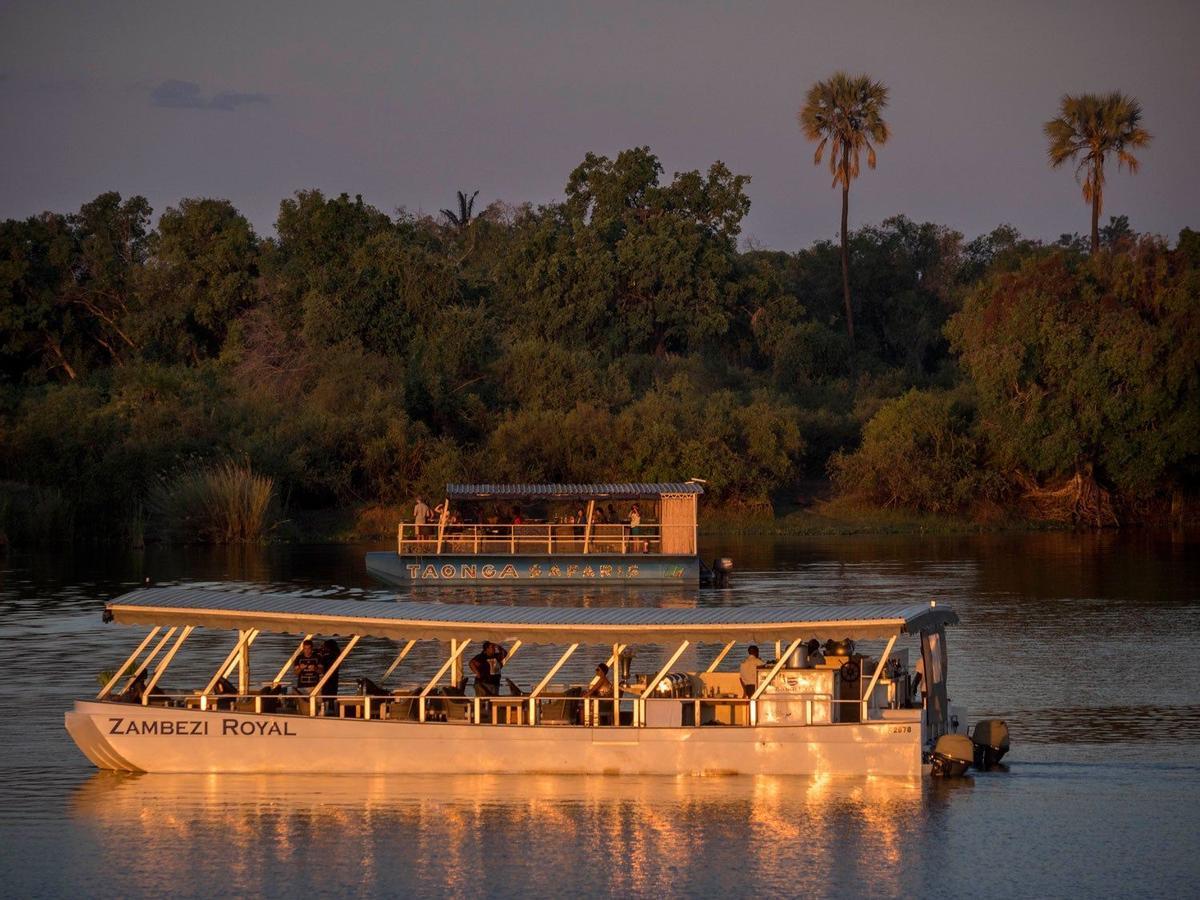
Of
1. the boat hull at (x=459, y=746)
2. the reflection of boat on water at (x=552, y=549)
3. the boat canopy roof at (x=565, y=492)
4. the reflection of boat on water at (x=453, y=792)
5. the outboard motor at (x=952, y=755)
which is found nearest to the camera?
the reflection of boat on water at (x=453, y=792)

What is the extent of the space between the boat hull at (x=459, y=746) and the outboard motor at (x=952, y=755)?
59 centimetres

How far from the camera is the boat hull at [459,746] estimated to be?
22.2m

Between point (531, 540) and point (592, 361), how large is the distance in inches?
1145

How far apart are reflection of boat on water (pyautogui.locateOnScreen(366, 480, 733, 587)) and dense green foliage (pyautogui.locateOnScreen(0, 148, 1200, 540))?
16.1m

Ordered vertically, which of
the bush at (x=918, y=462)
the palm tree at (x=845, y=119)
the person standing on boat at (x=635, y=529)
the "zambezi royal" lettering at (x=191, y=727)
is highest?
the palm tree at (x=845, y=119)

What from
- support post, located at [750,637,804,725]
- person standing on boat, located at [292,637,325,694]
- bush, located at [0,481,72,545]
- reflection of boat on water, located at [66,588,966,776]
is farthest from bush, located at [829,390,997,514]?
person standing on boat, located at [292,637,325,694]

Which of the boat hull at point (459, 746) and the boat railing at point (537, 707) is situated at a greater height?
the boat railing at point (537, 707)

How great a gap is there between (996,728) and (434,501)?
46.5m

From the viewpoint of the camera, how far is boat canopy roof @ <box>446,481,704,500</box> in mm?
51500

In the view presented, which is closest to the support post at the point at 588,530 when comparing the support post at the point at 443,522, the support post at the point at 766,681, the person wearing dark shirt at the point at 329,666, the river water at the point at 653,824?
the support post at the point at 443,522

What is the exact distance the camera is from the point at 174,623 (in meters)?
23.2

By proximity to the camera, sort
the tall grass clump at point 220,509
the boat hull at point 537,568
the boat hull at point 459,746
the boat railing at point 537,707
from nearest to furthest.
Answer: the boat hull at point 459,746
the boat railing at point 537,707
the boat hull at point 537,568
the tall grass clump at point 220,509

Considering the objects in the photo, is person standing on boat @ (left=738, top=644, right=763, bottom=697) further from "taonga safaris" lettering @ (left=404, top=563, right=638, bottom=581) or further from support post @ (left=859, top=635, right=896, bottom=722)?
"taonga safaris" lettering @ (left=404, top=563, right=638, bottom=581)

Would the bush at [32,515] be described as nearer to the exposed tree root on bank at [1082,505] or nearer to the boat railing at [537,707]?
the exposed tree root on bank at [1082,505]
